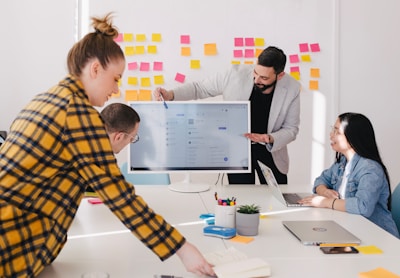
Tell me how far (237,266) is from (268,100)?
1699 mm

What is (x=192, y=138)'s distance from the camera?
8.21 ft

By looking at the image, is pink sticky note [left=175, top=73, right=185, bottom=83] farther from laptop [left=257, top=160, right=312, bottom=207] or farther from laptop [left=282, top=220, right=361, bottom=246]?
laptop [left=282, top=220, right=361, bottom=246]

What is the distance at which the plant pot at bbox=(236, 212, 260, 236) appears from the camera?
1.74 metres

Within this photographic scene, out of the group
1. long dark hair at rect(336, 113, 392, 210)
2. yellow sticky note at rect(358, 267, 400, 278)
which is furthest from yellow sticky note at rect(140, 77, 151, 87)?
yellow sticky note at rect(358, 267, 400, 278)

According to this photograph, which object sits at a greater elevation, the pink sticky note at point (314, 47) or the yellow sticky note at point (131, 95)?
the pink sticky note at point (314, 47)

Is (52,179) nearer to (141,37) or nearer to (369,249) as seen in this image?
(369,249)

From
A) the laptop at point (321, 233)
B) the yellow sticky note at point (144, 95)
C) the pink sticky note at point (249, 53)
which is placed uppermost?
the pink sticky note at point (249, 53)

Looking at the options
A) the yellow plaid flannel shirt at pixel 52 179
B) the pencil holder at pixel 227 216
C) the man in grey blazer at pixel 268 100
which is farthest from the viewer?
the man in grey blazer at pixel 268 100

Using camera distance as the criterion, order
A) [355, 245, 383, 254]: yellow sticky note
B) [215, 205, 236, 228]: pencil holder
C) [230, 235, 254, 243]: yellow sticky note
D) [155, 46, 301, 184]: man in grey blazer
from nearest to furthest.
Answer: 1. [355, 245, 383, 254]: yellow sticky note
2. [230, 235, 254, 243]: yellow sticky note
3. [215, 205, 236, 228]: pencil holder
4. [155, 46, 301, 184]: man in grey blazer

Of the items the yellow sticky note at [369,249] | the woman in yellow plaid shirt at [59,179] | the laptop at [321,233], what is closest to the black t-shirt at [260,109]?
the laptop at [321,233]

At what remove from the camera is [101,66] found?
1.34 metres

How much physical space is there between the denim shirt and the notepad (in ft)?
2.66

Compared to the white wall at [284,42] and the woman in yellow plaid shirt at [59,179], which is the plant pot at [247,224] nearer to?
the woman in yellow plaid shirt at [59,179]

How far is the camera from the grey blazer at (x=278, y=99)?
2.86 meters
